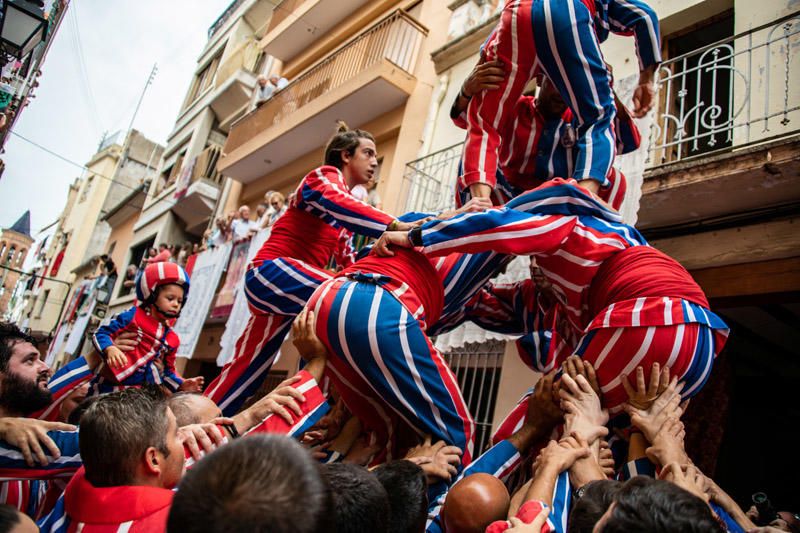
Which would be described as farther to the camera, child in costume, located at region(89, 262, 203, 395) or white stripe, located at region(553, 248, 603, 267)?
child in costume, located at region(89, 262, 203, 395)

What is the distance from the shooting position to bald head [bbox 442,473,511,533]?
1.80m

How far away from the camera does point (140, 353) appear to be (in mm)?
4414

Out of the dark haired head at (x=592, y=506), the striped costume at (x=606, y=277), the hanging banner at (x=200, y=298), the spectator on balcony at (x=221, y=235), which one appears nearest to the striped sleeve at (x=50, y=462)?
the striped costume at (x=606, y=277)

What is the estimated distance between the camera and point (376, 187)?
10.4 metres

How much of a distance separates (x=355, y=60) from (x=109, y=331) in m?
8.58

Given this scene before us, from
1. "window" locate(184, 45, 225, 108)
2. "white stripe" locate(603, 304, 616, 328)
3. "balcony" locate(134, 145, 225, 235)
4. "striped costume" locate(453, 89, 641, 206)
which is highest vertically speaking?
"window" locate(184, 45, 225, 108)

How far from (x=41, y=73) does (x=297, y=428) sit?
45.5ft

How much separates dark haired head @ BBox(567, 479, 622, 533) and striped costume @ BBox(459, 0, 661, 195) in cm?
153

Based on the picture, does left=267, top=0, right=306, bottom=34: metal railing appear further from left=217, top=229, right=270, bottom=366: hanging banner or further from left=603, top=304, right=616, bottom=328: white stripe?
left=603, top=304, right=616, bottom=328: white stripe

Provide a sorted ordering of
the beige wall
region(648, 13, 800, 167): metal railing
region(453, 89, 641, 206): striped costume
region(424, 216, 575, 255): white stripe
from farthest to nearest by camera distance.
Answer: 1. the beige wall
2. region(648, 13, 800, 167): metal railing
3. region(453, 89, 641, 206): striped costume
4. region(424, 216, 575, 255): white stripe

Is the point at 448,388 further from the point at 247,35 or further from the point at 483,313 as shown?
the point at 247,35

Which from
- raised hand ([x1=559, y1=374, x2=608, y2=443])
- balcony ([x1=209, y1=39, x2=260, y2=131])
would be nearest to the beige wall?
balcony ([x1=209, y1=39, x2=260, y2=131])

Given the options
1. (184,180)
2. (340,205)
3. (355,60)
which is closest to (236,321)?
(355,60)

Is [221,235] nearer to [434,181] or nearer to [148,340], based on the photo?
[434,181]
